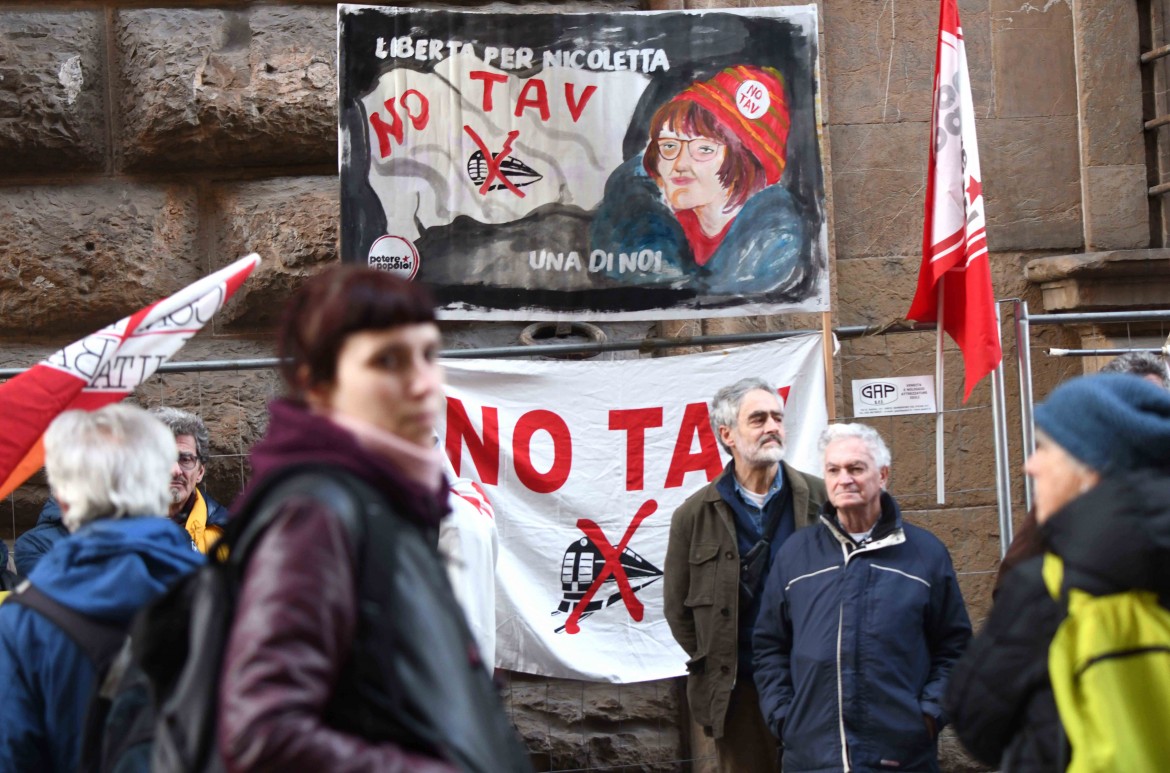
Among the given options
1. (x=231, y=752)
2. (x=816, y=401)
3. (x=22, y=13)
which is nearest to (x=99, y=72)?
(x=22, y=13)

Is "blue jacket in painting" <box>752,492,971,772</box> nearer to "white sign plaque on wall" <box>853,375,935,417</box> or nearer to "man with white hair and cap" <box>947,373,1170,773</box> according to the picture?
"white sign plaque on wall" <box>853,375,935,417</box>

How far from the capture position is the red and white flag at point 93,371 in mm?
3402

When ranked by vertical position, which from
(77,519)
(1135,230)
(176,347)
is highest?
(1135,230)

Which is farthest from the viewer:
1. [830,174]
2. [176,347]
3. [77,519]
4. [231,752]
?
[830,174]

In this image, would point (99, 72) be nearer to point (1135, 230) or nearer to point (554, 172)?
point (554, 172)

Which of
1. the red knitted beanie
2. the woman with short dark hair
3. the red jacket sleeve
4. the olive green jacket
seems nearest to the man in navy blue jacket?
the olive green jacket

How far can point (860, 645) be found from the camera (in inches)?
172

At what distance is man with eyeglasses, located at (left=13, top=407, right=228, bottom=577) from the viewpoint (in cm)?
484

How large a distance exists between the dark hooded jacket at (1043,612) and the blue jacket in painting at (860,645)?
1.55 meters

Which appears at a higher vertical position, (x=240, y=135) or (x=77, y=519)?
(x=240, y=135)

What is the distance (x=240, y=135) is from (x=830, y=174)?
7.63ft

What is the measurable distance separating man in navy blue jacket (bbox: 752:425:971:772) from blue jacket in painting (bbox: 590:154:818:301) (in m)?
0.94

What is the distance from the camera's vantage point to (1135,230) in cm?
628

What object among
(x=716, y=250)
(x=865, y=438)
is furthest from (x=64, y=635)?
(x=716, y=250)
